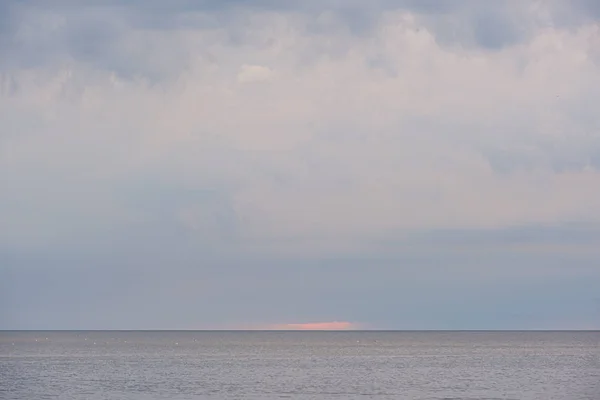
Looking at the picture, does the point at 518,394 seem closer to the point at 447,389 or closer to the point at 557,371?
the point at 447,389

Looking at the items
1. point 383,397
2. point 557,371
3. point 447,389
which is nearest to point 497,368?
point 557,371

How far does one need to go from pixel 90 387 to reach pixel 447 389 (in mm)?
30849

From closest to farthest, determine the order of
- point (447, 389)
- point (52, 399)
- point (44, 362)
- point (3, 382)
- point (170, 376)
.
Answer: point (52, 399) < point (447, 389) < point (3, 382) < point (170, 376) < point (44, 362)

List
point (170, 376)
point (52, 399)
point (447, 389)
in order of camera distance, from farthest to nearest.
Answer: point (170, 376)
point (447, 389)
point (52, 399)

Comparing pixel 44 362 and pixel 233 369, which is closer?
pixel 233 369

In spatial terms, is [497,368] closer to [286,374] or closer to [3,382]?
[286,374]

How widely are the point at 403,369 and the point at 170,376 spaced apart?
96.4 feet

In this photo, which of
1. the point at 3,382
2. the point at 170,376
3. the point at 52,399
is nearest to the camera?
the point at 52,399

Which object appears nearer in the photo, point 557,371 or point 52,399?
point 52,399

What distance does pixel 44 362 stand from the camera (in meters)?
138

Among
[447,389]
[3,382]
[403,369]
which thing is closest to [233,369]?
[403,369]

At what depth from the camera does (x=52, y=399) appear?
249 feet

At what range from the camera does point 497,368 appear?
11981cm

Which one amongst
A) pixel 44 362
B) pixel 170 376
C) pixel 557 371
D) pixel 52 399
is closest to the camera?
pixel 52 399
